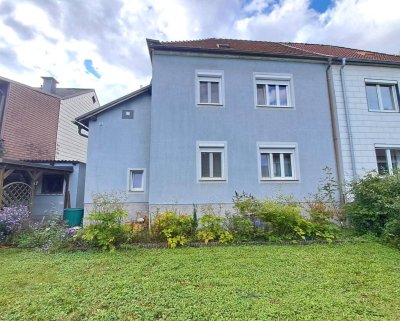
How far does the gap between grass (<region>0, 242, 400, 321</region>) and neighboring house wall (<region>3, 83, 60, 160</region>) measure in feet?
38.0

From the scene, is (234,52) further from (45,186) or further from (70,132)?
(70,132)

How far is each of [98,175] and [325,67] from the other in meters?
12.3

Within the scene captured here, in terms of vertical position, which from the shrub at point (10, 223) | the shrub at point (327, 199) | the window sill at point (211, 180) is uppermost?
the window sill at point (211, 180)

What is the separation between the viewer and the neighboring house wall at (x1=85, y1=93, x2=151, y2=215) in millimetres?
10717

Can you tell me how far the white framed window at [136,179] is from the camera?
10891 millimetres

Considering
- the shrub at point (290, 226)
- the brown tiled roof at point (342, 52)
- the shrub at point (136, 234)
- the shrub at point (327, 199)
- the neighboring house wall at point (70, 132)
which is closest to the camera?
the shrub at point (136, 234)

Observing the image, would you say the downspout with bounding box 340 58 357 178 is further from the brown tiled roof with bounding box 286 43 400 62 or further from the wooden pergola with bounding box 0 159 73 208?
the wooden pergola with bounding box 0 159 73 208

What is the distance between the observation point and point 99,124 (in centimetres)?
1113

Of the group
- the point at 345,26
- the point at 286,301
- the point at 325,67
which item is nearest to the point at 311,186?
the point at 325,67

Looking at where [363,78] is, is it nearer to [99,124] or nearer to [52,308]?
[99,124]

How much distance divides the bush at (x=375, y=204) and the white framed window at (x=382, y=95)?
500cm

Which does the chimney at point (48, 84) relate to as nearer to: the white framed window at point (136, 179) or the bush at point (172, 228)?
the white framed window at point (136, 179)

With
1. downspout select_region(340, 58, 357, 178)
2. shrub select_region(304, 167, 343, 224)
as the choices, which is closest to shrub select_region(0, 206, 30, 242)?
shrub select_region(304, 167, 343, 224)

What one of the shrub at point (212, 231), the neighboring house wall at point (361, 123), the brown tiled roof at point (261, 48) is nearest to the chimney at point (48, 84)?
the brown tiled roof at point (261, 48)
